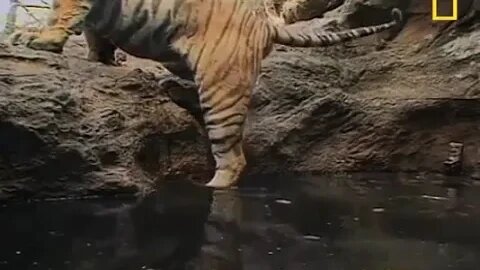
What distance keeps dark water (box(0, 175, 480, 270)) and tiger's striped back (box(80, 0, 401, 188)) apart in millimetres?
179

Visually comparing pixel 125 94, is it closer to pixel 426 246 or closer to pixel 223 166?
pixel 223 166

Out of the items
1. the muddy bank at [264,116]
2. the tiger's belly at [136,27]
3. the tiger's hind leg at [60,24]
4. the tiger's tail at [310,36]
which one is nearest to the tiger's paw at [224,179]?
the muddy bank at [264,116]

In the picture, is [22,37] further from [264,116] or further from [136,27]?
[264,116]

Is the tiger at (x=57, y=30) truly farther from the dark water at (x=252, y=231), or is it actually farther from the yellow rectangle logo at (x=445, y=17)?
the yellow rectangle logo at (x=445, y=17)

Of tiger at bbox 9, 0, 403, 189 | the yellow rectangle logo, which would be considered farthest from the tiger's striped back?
the yellow rectangle logo

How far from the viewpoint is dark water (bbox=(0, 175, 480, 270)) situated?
171cm

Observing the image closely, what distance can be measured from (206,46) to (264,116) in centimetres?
44

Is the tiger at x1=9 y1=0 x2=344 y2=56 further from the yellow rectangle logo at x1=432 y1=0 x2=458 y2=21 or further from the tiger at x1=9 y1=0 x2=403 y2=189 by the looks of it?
the yellow rectangle logo at x1=432 y1=0 x2=458 y2=21

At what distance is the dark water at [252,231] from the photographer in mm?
1711

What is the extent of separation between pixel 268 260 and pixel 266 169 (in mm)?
1191

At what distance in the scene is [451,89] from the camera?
3.14 m

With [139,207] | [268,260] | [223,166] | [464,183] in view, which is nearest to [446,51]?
[464,183]

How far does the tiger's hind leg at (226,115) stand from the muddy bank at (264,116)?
4.9 inches

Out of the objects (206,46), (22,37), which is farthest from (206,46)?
(22,37)
